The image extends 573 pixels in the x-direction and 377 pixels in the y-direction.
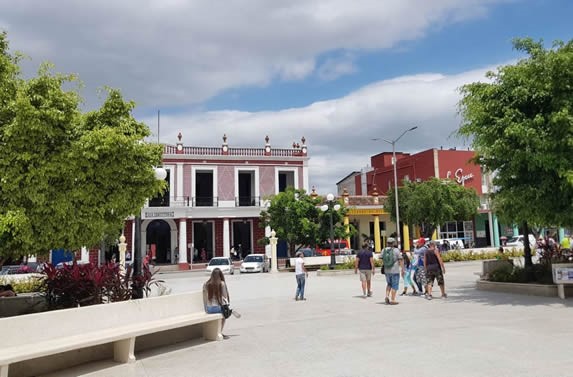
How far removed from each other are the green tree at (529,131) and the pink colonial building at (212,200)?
26.4 meters

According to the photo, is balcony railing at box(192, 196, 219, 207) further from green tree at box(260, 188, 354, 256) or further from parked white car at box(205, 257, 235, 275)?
parked white car at box(205, 257, 235, 275)

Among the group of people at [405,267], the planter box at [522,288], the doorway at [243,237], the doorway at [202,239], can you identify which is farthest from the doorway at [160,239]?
the planter box at [522,288]

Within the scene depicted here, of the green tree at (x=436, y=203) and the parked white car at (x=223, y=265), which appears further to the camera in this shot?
the green tree at (x=436, y=203)

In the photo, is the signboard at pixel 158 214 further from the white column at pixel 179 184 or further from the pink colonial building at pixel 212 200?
the white column at pixel 179 184

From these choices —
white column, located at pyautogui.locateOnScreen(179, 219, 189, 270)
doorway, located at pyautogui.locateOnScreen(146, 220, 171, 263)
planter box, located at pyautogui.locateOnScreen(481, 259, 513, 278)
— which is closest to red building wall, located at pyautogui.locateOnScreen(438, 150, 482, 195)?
white column, located at pyautogui.locateOnScreen(179, 219, 189, 270)

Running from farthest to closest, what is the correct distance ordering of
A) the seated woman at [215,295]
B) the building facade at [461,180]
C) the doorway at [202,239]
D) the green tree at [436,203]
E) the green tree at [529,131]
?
the building facade at [461,180] → the doorway at [202,239] → the green tree at [436,203] → the green tree at [529,131] → the seated woman at [215,295]

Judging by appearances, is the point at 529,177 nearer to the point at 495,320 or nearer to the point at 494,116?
the point at 494,116

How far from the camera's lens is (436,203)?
3409 centimetres

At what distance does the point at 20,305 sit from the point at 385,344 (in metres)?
8.04

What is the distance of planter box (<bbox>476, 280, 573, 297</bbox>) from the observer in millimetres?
12695

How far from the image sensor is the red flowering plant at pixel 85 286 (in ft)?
31.2

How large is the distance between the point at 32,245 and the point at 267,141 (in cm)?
3381

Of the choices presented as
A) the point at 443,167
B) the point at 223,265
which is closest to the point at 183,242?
the point at 223,265

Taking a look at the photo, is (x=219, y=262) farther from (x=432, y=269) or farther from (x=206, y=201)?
(x=432, y=269)
